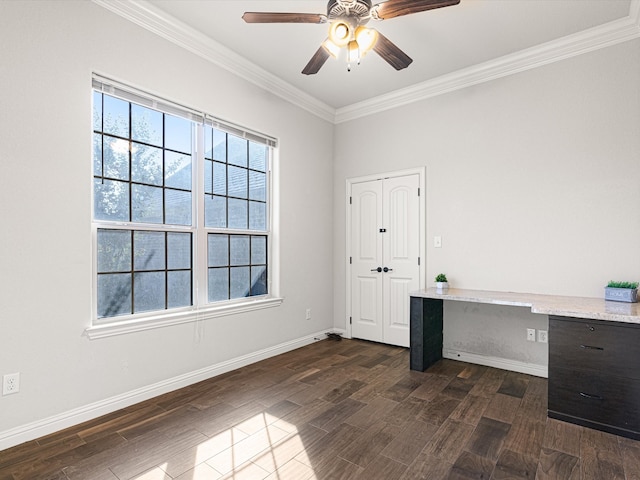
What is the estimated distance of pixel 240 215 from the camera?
12.2 feet

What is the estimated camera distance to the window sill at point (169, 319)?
101 inches

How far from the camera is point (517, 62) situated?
136 inches

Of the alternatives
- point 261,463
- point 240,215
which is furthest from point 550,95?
point 261,463

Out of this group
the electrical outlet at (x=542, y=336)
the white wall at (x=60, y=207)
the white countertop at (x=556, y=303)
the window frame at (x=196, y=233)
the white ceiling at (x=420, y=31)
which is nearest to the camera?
the white wall at (x=60, y=207)

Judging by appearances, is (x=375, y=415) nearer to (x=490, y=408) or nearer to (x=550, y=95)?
(x=490, y=408)

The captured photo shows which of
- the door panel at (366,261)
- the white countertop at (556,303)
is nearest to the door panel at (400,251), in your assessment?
the door panel at (366,261)

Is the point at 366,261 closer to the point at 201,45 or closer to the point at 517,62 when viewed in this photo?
the point at 517,62

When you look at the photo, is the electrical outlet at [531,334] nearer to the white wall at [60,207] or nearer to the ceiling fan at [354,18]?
the ceiling fan at [354,18]

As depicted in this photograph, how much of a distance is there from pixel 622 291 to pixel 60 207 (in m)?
4.20

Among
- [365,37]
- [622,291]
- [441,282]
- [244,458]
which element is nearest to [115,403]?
[244,458]

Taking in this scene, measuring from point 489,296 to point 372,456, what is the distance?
6.13 ft

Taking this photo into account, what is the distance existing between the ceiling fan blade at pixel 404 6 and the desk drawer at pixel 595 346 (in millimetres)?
2236

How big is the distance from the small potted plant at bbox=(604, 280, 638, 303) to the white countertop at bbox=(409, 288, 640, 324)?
0.20ft

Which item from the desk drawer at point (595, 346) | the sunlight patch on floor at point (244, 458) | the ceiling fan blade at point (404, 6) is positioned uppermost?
the ceiling fan blade at point (404, 6)
